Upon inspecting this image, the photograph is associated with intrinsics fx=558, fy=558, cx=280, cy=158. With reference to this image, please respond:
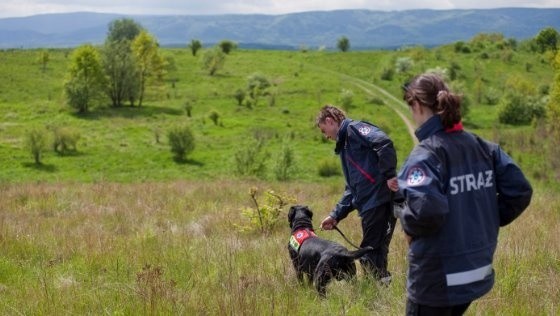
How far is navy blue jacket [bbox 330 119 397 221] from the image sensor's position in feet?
17.5

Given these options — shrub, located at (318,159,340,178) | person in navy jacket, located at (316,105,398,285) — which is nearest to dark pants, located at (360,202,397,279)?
person in navy jacket, located at (316,105,398,285)

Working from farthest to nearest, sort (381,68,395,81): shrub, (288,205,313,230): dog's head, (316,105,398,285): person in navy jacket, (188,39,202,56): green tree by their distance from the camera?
(188,39,202,56): green tree < (381,68,395,81): shrub < (288,205,313,230): dog's head < (316,105,398,285): person in navy jacket

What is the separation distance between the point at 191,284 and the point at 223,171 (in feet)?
90.6

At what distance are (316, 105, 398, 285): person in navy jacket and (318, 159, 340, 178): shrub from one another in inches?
1090

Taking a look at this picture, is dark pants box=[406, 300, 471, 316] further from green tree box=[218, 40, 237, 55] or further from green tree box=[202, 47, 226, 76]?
green tree box=[218, 40, 237, 55]

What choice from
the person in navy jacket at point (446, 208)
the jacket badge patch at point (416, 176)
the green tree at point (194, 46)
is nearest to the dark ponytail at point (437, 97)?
the person in navy jacket at point (446, 208)

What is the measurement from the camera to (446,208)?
3.02 meters

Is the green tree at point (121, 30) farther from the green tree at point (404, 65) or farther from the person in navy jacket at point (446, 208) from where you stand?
the person in navy jacket at point (446, 208)

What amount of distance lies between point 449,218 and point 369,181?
2365mm

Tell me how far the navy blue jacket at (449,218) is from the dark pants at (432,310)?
64 mm

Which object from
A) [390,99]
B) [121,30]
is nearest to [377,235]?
[390,99]

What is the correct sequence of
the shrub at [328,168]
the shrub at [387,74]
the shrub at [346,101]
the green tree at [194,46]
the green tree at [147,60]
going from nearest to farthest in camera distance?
the shrub at [328,168], the shrub at [346,101], the green tree at [147,60], the shrub at [387,74], the green tree at [194,46]

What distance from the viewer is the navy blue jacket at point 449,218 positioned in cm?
306

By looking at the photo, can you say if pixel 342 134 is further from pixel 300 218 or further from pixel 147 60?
pixel 147 60
